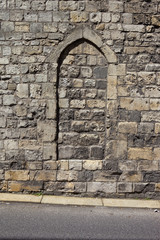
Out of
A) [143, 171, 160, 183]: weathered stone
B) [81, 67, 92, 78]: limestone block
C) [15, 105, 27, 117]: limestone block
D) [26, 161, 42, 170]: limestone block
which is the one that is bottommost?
[143, 171, 160, 183]: weathered stone

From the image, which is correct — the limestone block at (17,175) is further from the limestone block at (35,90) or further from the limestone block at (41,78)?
the limestone block at (41,78)

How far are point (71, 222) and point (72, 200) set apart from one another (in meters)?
0.80

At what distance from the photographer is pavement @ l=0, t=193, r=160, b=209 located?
171 inches

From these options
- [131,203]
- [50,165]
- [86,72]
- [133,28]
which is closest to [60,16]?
[86,72]

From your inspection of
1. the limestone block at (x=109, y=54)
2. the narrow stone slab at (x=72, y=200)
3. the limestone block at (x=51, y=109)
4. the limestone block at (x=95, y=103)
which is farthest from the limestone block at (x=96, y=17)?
the narrow stone slab at (x=72, y=200)

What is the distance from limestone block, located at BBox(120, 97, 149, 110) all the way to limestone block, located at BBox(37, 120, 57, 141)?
1458 mm

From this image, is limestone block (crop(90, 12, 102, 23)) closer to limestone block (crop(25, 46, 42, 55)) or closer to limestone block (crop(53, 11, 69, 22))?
limestone block (crop(53, 11, 69, 22))

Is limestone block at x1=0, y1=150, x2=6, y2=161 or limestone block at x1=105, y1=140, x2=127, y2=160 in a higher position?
limestone block at x1=105, y1=140, x2=127, y2=160

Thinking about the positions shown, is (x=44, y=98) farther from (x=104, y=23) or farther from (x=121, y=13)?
(x=121, y=13)

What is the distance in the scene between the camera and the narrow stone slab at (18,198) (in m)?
4.38

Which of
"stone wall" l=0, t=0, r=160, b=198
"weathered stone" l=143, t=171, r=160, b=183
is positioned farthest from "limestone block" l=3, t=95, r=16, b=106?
"weathered stone" l=143, t=171, r=160, b=183

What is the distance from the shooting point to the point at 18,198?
4.45 m

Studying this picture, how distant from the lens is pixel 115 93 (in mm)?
4590

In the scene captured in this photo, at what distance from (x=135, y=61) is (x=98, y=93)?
37.7 inches
